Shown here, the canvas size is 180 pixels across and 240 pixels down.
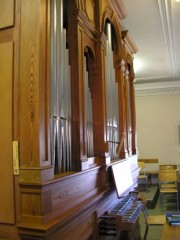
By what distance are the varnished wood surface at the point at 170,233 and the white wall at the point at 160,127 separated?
6025 mm

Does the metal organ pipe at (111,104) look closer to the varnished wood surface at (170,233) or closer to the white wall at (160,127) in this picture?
the varnished wood surface at (170,233)

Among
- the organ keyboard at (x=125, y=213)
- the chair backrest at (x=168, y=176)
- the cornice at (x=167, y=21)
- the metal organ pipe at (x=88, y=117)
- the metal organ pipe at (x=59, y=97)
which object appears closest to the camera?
the metal organ pipe at (x=59, y=97)

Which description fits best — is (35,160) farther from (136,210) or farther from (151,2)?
(151,2)

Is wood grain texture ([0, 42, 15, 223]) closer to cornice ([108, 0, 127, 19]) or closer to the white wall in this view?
cornice ([108, 0, 127, 19])

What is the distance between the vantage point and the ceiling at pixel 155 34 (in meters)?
4.20

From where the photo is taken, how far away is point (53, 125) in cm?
201

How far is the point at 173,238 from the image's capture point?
2873 millimetres

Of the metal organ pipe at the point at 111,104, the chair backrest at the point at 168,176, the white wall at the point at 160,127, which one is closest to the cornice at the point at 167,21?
the metal organ pipe at the point at 111,104

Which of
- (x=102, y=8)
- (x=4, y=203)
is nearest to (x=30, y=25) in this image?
(x=4, y=203)

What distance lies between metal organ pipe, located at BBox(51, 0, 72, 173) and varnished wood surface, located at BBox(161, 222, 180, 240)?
141cm

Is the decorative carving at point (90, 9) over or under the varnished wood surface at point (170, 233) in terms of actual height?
over

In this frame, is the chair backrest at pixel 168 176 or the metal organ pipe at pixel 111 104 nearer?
the metal organ pipe at pixel 111 104

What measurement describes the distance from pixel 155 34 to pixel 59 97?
11.8 ft

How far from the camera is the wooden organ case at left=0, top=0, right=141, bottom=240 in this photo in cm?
174
